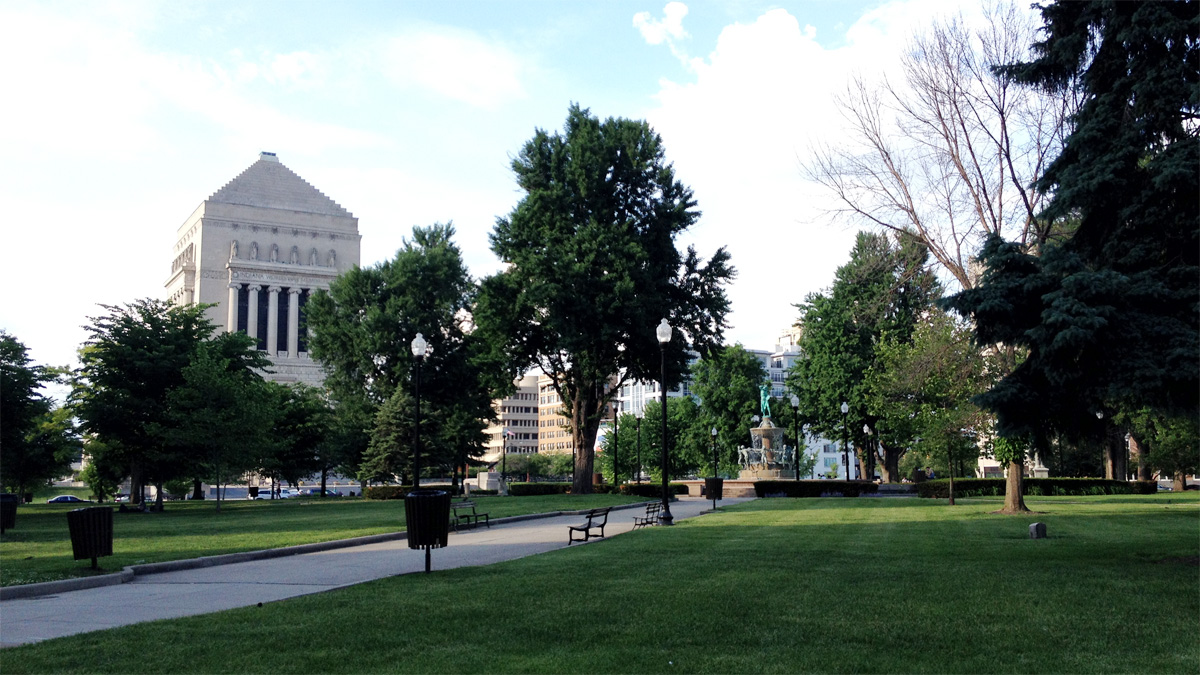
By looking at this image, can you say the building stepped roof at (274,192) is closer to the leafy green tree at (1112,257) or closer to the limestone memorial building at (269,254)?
the limestone memorial building at (269,254)

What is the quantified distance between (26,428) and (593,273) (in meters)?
23.7

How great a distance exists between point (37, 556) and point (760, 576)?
42.4ft

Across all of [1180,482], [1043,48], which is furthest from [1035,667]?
[1180,482]

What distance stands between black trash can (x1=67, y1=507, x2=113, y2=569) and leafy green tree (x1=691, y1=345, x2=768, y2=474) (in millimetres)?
68359

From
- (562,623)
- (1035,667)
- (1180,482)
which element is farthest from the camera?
(1180,482)

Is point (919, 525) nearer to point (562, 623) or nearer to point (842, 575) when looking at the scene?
point (842, 575)

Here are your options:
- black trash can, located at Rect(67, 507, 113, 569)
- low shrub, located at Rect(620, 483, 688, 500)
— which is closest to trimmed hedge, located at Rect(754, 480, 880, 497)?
low shrub, located at Rect(620, 483, 688, 500)

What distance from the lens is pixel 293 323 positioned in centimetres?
12112

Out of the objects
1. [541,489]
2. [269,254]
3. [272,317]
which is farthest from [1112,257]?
[269,254]

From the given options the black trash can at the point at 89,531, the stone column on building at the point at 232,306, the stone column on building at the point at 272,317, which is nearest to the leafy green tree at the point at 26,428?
the black trash can at the point at 89,531

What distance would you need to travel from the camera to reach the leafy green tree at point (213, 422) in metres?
38.0

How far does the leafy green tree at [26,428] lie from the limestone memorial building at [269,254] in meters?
75.2

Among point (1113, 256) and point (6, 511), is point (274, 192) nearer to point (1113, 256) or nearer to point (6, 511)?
point (6, 511)

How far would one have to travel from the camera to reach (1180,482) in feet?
189
